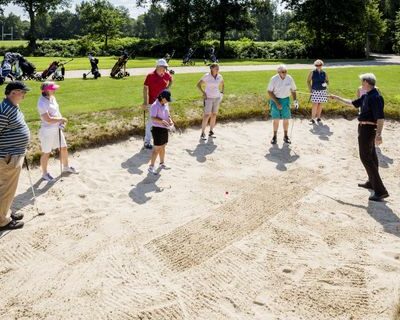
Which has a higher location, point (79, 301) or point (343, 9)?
point (343, 9)

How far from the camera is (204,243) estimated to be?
6.86 metres

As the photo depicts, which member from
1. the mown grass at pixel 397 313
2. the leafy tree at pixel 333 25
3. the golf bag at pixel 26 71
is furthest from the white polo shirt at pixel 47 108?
the leafy tree at pixel 333 25

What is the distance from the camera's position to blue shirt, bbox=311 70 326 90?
13.9 metres

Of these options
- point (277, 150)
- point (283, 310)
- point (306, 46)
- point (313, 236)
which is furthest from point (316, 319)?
point (306, 46)

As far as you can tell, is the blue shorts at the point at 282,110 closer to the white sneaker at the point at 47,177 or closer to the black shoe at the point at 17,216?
the white sneaker at the point at 47,177

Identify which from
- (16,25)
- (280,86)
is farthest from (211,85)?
(16,25)

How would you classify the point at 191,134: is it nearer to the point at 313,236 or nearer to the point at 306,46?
the point at 313,236

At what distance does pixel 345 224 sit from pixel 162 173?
4.18 m

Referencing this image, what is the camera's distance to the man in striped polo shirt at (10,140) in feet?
21.7

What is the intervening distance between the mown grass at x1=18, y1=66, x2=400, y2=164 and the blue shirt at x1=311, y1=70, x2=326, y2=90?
4.40 ft

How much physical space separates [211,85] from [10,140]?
6.39 metres

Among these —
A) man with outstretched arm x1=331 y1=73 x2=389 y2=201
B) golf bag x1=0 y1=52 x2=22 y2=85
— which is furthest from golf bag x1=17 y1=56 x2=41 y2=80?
man with outstretched arm x1=331 y1=73 x2=389 y2=201

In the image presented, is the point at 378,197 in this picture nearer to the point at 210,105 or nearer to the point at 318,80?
the point at 210,105

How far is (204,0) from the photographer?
167ft
